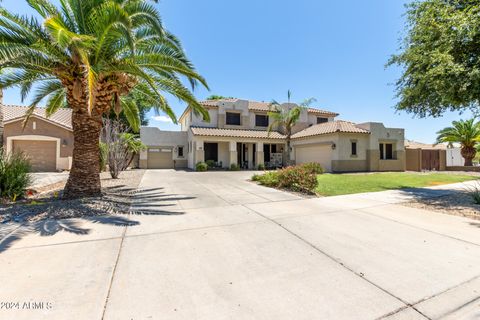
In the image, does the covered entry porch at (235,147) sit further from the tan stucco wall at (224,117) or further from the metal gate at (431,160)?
the metal gate at (431,160)

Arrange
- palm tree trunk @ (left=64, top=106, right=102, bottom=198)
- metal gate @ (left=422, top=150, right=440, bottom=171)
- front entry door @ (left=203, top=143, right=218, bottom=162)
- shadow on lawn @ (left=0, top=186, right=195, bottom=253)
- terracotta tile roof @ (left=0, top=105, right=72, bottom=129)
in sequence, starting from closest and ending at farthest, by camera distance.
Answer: shadow on lawn @ (left=0, top=186, right=195, bottom=253) < palm tree trunk @ (left=64, top=106, right=102, bottom=198) < terracotta tile roof @ (left=0, top=105, right=72, bottom=129) < front entry door @ (left=203, top=143, right=218, bottom=162) < metal gate @ (left=422, top=150, right=440, bottom=171)

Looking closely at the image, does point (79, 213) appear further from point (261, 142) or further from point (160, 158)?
point (160, 158)

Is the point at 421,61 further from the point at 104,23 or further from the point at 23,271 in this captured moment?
the point at 23,271

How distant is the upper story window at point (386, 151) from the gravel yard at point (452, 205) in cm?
1512

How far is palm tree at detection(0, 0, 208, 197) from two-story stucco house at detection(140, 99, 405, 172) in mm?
14653

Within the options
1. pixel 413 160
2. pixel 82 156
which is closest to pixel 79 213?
pixel 82 156

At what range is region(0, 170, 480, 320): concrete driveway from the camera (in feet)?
9.07

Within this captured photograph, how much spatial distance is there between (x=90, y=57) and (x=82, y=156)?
3.50 metres

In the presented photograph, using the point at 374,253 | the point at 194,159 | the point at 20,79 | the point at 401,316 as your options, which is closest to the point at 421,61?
the point at 374,253

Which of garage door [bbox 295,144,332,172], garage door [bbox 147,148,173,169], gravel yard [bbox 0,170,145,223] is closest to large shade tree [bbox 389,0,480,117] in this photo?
garage door [bbox 295,144,332,172]

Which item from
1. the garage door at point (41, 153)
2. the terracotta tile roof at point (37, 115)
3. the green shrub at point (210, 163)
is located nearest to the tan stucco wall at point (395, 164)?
the green shrub at point (210, 163)

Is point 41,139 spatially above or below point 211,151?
above

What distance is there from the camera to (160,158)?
90.4 ft

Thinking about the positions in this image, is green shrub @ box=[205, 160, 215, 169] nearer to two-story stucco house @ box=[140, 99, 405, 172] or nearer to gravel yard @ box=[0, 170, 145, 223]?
two-story stucco house @ box=[140, 99, 405, 172]
